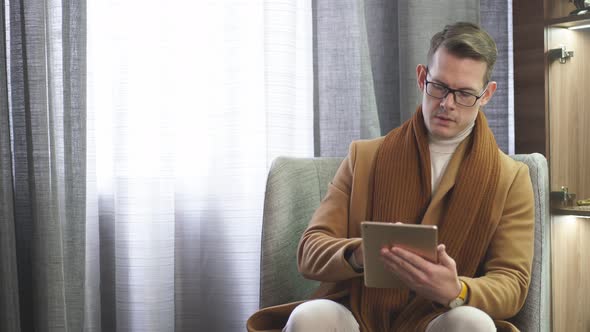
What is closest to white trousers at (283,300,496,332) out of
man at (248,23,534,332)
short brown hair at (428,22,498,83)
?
man at (248,23,534,332)

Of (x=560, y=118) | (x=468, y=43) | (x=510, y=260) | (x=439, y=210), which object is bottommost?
(x=510, y=260)

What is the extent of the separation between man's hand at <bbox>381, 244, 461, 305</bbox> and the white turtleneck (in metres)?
0.31

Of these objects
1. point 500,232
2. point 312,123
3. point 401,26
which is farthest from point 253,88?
point 500,232

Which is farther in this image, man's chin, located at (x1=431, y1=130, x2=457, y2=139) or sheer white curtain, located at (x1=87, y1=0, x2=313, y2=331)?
sheer white curtain, located at (x1=87, y1=0, x2=313, y2=331)

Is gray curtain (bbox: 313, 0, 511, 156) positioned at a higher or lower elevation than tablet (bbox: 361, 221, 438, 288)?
higher

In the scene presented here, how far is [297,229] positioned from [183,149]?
48 cm

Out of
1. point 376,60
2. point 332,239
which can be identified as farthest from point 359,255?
point 376,60

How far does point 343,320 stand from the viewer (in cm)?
137

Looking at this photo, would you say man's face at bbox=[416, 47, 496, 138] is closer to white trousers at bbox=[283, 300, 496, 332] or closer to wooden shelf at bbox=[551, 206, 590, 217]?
white trousers at bbox=[283, 300, 496, 332]

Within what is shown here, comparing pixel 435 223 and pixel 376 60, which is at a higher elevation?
pixel 376 60

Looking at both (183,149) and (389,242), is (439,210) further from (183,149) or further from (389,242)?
(183,149)

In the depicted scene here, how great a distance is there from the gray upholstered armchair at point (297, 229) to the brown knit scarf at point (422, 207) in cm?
17

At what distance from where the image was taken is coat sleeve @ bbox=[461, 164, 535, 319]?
1.36 metres

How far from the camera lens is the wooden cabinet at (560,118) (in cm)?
195
